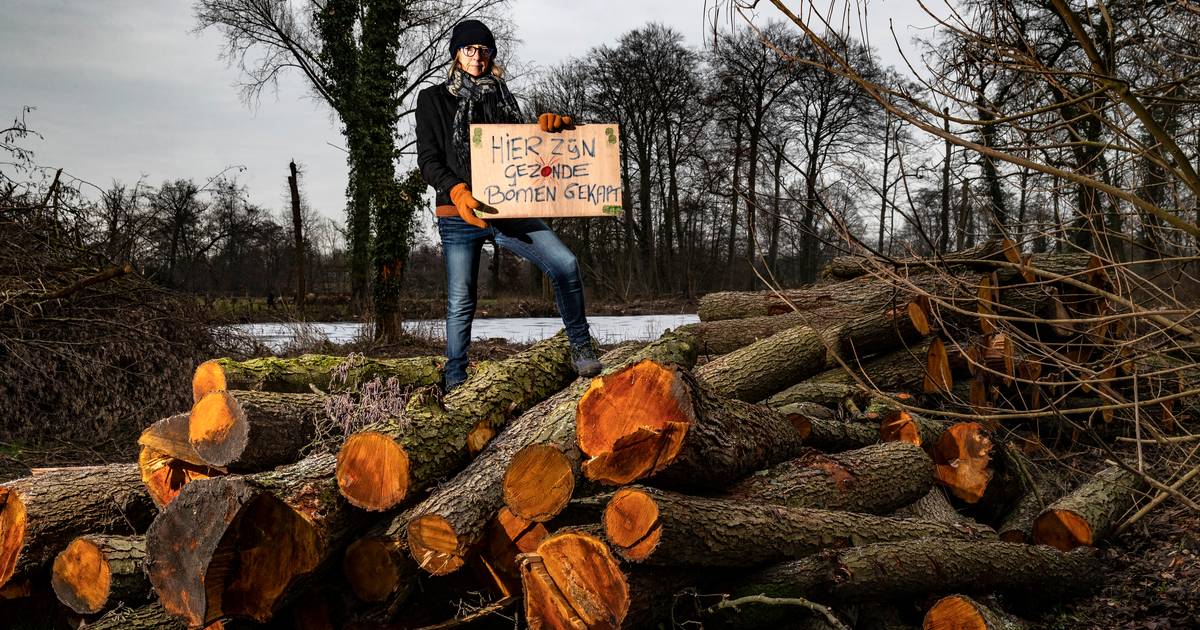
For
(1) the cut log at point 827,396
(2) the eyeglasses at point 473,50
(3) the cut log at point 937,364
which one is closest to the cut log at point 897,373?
(3) the cut log at point 937,364

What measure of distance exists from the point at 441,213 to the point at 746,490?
6.25 ft

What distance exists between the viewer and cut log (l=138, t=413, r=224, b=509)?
3.44m

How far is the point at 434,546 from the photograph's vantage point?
2885mm

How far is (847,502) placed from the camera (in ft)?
12.1

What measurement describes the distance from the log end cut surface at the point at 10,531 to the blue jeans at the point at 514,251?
6.39 ft

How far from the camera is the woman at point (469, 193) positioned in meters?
3.68

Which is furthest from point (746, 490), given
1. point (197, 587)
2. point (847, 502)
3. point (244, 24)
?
point (244, 24)

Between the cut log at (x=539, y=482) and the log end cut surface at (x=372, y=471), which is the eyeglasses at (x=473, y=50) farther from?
the cut log at (x=539, y=482)

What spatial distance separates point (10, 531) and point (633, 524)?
2.75 metres

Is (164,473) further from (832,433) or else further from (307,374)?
(832,433)

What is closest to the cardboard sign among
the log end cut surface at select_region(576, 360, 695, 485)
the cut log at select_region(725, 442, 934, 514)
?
the log end cut surface at select_region(576, 360, 695, 485)

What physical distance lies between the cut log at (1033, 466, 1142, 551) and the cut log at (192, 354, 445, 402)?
11.5 feet

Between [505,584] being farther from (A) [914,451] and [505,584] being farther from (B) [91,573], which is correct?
(A) [914,451]

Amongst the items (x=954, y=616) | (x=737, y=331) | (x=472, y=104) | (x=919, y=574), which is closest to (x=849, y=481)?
(x=919, y=574)
